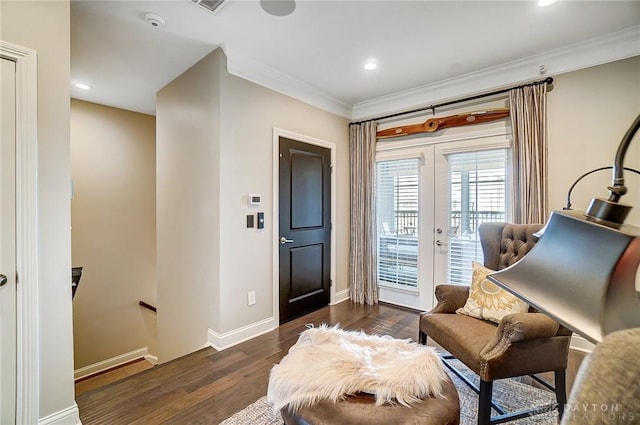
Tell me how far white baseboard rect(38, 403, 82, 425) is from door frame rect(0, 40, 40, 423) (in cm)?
9

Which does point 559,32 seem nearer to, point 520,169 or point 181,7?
point 520,169

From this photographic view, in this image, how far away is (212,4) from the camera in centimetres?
205

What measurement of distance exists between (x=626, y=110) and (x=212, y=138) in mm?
3554

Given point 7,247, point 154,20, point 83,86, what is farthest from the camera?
point 83,86

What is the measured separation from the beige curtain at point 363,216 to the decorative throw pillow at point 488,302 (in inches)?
70.3

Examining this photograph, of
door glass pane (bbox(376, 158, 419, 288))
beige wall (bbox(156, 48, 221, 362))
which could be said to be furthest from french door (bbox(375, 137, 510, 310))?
beige wall (bbox(156, 48, 221, 362))

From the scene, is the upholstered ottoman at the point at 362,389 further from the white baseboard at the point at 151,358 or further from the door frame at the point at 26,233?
the white baseboard at the point at 151,358

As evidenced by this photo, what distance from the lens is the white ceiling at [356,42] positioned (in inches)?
83.1

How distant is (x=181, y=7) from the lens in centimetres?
209

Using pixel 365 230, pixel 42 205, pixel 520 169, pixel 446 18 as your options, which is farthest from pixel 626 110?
pixel 42 205

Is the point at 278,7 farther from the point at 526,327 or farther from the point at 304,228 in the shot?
the point at 526,327

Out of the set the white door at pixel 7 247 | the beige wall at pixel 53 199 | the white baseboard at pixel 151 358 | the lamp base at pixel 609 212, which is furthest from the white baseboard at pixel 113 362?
the lamp base at pixel 609 212

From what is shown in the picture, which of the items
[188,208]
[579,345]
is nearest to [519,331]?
[579,345]

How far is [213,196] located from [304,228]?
1.17 meters
